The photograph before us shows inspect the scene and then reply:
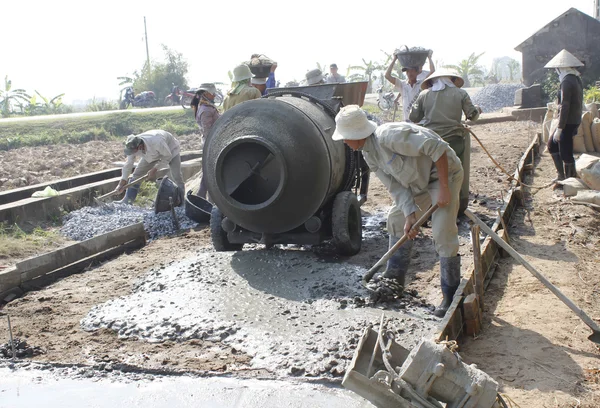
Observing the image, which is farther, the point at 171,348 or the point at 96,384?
the point at 171,348

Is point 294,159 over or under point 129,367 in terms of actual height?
over

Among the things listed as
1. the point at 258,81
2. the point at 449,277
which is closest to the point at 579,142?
the point at 258,81

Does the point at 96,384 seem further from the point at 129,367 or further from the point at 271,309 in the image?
the point at 271,309

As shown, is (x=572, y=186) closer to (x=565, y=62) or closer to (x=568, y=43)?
(x=565, y=62)

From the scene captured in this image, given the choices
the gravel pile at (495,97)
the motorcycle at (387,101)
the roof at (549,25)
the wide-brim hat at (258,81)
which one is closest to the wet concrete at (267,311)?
the wide-brim hat at (258,81)

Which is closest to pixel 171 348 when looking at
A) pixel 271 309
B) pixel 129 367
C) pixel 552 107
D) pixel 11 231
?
pixel 129 367

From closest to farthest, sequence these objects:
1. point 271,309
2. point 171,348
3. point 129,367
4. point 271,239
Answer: point 129,367, point 171,348, point 271,309, point 271,239

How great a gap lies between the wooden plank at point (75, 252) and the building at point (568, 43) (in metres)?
16.1

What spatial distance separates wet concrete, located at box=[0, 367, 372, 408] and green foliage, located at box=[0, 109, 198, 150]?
517 inches

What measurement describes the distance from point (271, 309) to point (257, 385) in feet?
3.77

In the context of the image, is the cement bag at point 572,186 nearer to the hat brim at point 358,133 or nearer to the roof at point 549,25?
the hat brim at point 358,133

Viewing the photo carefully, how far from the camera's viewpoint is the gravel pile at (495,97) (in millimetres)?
23312

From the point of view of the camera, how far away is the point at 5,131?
56.1 ft

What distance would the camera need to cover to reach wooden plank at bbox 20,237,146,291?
21.2 feet
